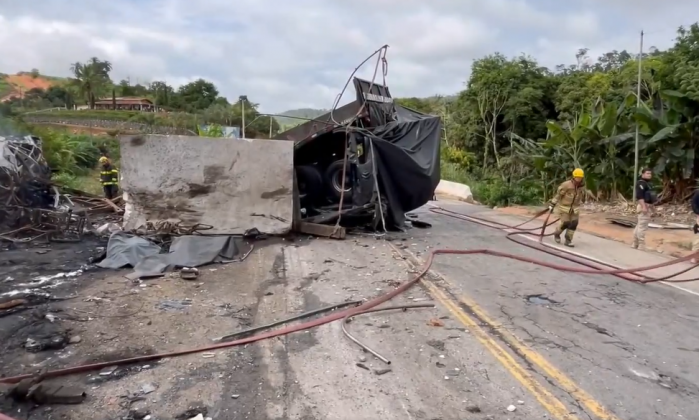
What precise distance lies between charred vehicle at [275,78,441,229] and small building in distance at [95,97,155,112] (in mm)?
63904

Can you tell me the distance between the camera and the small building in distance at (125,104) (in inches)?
2902

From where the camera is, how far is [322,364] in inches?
197

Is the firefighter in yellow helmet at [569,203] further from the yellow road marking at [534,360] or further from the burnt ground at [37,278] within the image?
the burnt ground at [37,278]

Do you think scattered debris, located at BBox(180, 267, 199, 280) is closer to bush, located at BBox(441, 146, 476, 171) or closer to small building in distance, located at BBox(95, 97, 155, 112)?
bush, located at BBox(441, 146, 476, 171)

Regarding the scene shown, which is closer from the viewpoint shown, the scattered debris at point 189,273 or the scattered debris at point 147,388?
the scattered debris at point 147,388

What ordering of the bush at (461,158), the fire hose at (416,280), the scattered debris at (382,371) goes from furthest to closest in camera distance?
the bush at (461,158), the fire hose at (416,280), the scattered debris at (382,371)

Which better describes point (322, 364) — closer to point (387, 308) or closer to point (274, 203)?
point (387, 308)

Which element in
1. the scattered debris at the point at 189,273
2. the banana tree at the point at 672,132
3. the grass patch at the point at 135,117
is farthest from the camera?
the grass patch at the point at 135,117

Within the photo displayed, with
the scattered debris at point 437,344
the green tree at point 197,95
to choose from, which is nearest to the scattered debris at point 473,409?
the scattered debris at point 437,344

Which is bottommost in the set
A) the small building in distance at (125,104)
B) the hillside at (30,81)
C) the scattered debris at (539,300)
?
the scattered debris at (539,300)

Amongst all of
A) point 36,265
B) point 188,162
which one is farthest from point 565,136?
point 36,265

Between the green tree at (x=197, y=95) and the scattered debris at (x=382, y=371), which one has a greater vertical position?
the green tree at (x=197, y=95)

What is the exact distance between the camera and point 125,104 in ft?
255

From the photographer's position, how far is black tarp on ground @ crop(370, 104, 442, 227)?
12.5 metres
